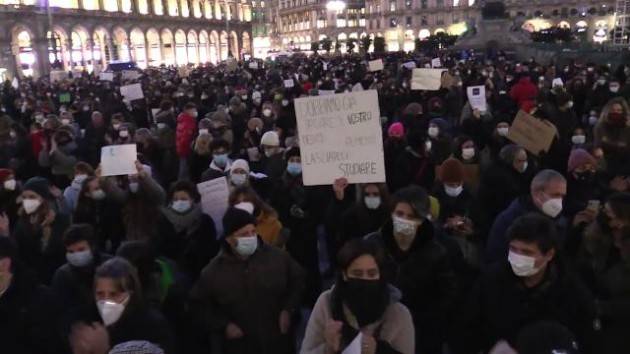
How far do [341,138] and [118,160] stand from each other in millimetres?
2282

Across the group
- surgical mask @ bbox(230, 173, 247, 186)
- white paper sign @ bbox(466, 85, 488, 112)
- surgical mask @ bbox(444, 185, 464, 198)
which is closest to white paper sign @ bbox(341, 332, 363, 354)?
surgical mask @ bbox(444, 185, 464, 198)

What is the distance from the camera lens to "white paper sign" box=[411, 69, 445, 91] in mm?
11539

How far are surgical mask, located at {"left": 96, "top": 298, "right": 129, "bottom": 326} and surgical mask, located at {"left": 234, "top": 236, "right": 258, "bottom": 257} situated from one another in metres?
0.90

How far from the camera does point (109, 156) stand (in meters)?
6.06

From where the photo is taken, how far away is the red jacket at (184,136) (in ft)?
28.6

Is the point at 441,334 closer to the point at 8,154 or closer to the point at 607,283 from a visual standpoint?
the point at 607,283

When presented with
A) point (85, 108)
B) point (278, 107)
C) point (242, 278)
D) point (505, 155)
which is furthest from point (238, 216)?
point (85, 108)

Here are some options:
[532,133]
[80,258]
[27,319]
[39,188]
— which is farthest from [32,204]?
[532,133]

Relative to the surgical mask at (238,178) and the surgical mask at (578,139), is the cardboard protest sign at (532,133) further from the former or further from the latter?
the surgical mask at (238,178)

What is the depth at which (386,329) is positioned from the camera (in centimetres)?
309

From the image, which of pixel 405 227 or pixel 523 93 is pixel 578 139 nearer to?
pixel 523 93

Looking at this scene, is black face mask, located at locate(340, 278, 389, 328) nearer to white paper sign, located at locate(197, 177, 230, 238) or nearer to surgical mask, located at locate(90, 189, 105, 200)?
white paper sign, located at locate(197, 177, 230, 238)

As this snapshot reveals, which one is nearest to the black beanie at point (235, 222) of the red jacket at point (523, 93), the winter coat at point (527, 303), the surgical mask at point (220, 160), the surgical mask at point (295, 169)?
the winter coat at point (527, 303)

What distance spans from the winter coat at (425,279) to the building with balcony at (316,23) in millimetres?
109241
